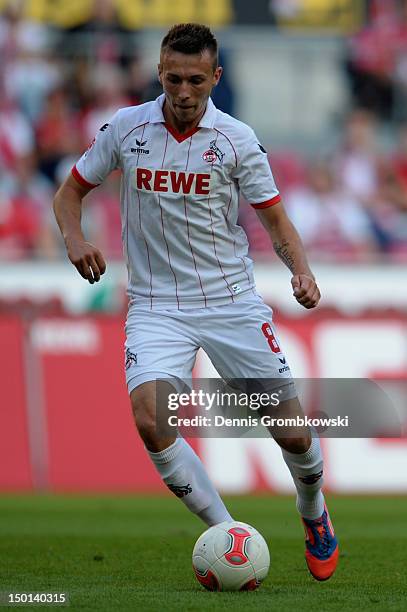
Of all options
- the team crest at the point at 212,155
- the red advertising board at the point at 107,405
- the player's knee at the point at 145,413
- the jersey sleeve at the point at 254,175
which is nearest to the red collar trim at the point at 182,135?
the team crest at the point at 212,155

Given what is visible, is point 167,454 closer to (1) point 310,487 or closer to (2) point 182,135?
(1) point 310,487

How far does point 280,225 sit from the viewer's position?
6.64 metres

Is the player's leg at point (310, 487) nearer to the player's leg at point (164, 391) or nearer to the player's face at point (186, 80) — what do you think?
the player's leg at point (164, 391)

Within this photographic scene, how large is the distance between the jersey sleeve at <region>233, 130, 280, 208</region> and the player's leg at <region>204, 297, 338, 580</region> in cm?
54

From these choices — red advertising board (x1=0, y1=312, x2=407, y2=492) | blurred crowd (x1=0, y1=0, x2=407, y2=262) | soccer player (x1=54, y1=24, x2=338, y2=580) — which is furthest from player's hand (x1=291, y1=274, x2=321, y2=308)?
blurred crowd (x1=0, y1=0, x2=407, y2=262)

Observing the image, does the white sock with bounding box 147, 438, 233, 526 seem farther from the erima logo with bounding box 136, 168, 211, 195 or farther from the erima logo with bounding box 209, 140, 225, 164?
the erima logo with bounding box 209, 140, 225, 164

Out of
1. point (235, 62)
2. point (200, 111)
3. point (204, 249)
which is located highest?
point (200, 111)

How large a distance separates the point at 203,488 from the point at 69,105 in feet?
36.4

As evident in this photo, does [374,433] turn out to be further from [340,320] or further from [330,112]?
[330,112]

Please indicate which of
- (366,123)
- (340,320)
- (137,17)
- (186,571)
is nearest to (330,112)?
(366,123)

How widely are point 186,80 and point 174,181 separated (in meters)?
0.49

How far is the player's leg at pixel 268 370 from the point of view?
21.5 ft

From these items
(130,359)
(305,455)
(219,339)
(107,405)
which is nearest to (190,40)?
(219,339)

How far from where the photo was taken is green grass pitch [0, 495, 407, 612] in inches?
237
